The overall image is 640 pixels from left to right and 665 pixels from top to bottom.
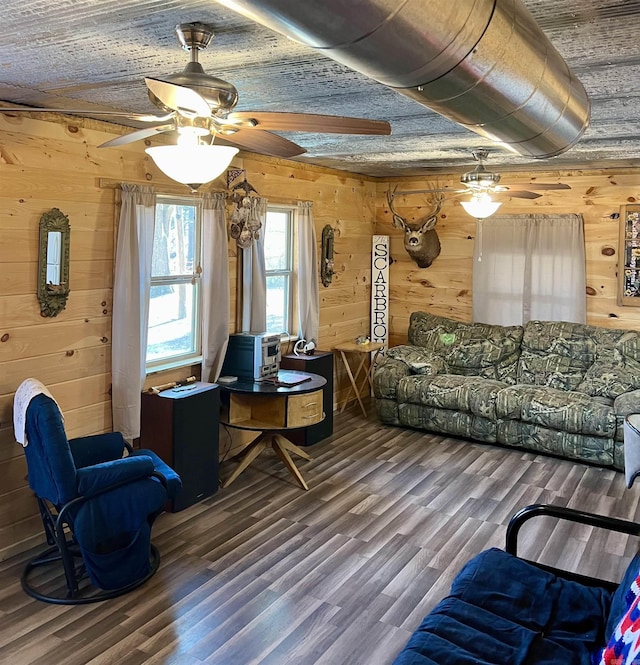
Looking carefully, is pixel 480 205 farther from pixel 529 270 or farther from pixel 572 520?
pixel 572 520

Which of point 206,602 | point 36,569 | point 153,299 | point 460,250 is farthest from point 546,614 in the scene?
point 460,250

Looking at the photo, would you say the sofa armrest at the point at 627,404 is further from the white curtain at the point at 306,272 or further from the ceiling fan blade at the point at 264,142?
the ceiling fan blade at the point at 264,142

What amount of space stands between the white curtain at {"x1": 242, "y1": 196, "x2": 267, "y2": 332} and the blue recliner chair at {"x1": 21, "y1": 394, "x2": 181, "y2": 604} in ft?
6.21

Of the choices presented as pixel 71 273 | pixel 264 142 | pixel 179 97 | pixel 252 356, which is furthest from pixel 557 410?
pixel 179 97

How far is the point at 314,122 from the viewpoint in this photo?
2.16 metres

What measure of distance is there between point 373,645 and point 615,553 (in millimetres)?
1669

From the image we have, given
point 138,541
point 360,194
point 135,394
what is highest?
point 360,194

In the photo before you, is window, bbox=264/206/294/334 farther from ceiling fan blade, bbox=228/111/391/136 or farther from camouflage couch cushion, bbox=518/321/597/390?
ceiling fan blade, bbox=228/111/391/136

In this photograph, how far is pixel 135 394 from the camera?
4.04m

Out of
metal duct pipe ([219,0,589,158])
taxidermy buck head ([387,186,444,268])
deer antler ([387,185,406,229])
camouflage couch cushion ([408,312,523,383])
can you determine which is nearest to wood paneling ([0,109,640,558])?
deer antler ([387,185,406,229])

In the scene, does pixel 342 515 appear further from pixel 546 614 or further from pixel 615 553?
pixel 546 614

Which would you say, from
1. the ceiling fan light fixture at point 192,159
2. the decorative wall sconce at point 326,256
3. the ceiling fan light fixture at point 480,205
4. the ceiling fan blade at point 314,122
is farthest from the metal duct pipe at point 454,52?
Result: the decorative wall sconce at point 326,256

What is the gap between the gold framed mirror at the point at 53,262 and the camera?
11.7 feet

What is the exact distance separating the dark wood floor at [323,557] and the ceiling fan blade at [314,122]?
2103 millimetres
